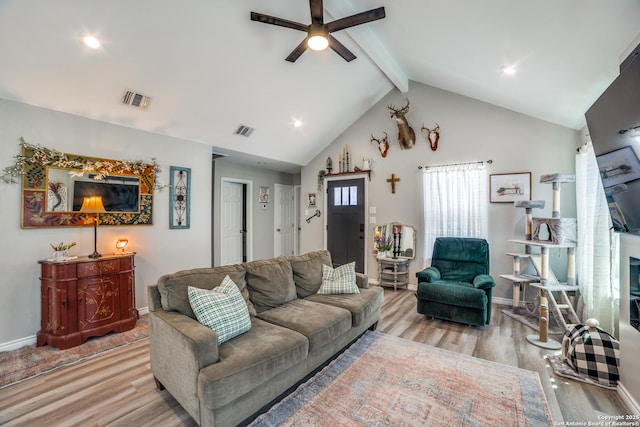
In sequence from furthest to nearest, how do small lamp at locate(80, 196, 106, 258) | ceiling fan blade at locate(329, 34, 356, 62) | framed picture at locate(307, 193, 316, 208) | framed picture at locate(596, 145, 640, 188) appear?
1. framed picture at locate(307, 193, 316, 208)
2. small lamp at locate(80, 196, 106, 258)
3. ceiling fan blade at locate(329, 34, 356, 62)
4. framed picture at locate(596, 145, 640, 188)

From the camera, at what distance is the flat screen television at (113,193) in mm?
3146

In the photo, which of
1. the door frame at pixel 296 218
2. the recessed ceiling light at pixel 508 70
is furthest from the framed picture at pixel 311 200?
the recessed ceiling light at pixel 508 70

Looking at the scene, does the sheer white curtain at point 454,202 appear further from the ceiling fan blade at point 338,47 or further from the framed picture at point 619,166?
the ceiling fan blade at point 338,47

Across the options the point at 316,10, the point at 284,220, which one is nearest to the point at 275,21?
the point at 316,10

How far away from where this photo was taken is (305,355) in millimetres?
1997

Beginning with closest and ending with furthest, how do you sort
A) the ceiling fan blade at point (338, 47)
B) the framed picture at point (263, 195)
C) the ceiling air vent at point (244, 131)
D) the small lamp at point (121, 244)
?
1. the ceiling fan blade at point (338, 47)
2. the small lamp at point (121, 244)
3. the ceiling air vent at point (244, 131)
4. the framed picture at point (263, 195)

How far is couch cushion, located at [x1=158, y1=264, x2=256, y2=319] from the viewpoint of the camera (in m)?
2.04

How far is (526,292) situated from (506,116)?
255cm

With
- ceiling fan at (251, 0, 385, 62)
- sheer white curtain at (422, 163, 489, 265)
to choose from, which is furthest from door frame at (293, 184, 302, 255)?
ceiling fan at (251, 0, 385, 62)

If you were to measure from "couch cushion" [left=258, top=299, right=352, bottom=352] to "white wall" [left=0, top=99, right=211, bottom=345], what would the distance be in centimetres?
223

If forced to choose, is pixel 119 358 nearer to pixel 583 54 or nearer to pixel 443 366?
pixel 443 366

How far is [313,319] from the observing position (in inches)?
89.7

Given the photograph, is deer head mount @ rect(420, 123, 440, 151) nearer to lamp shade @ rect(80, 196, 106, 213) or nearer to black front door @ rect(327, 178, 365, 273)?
black front door @ rect(327, 178, 365, 273)

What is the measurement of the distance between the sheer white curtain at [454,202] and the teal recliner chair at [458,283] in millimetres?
581
